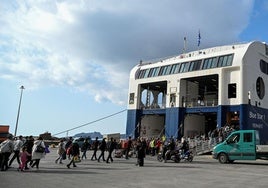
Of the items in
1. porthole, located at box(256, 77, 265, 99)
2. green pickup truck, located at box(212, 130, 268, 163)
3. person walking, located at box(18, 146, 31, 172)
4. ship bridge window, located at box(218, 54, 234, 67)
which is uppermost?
ship bridge window, located at box(218, 54, 234, 67)

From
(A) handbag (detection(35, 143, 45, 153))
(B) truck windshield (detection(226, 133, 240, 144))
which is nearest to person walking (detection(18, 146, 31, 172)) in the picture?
A: (A) handbag (detection(35, 143, 45, 153))

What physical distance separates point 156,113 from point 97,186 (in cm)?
3763

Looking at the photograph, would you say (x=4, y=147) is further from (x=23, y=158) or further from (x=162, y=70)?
(x=162, y=70)

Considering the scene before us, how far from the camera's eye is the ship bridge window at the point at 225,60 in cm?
3925

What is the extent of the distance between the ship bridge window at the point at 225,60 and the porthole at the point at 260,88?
16.6ft

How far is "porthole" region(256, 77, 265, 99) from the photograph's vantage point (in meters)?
41.6

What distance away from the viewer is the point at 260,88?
138 feet

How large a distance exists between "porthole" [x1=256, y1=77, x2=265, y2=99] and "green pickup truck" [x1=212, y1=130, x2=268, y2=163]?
20893 millimetres

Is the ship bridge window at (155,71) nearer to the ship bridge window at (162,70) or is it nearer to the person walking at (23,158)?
the ship bridge window at (162,70)

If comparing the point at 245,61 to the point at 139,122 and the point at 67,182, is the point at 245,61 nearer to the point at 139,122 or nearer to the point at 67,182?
the point at 139,122

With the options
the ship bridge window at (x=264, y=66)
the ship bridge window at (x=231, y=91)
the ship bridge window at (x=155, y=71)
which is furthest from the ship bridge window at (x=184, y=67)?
the ship bridge window at (x=264, y=66)

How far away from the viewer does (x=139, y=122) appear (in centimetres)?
4962

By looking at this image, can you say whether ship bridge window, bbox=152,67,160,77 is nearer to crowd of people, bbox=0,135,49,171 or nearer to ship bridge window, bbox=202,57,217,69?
ship bridge window, bbox=202,57,217,69

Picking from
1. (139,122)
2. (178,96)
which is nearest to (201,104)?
(178,96)
